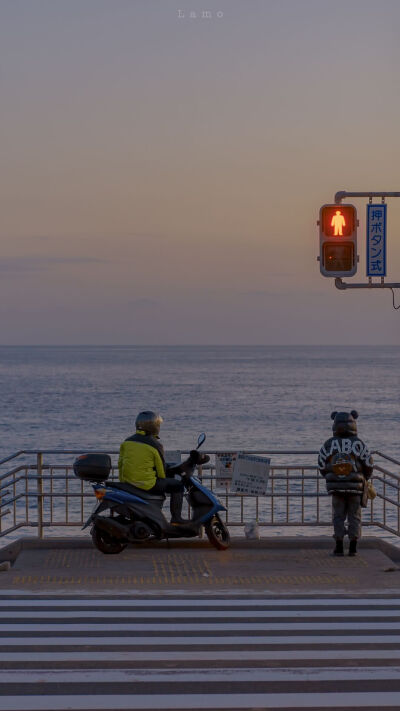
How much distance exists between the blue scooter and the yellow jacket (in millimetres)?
111

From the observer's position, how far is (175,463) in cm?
1248

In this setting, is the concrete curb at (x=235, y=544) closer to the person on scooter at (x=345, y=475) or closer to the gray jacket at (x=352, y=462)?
the person on scooter at (x=345, y=475)

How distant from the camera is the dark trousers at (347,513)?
38.1ft

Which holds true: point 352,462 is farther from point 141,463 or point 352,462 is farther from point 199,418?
point 199,418
